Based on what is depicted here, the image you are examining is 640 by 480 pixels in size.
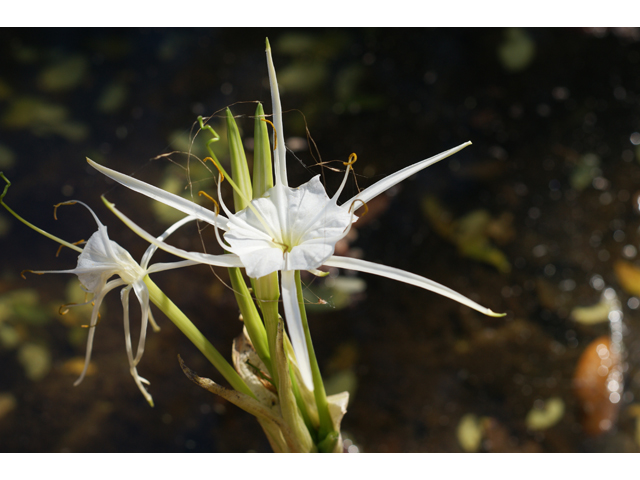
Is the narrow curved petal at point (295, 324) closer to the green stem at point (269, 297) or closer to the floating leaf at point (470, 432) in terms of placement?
the green stem at point (269, 297)

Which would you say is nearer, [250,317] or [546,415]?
[250,317]

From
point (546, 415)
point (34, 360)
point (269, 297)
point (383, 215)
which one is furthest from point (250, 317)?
point (546, 415)

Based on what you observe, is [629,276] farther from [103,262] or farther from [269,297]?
[103,262]

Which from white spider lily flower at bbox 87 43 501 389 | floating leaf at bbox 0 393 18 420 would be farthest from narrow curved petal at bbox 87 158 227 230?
floating leaf at bbox 0 393 18 420

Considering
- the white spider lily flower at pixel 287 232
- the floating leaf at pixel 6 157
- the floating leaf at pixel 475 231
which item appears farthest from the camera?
the floating leaf at pixel 475 231

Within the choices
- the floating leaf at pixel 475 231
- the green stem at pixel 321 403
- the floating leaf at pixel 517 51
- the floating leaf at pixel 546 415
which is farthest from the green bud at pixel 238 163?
the floating leaf at pixel 546 415

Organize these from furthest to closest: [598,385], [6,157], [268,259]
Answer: [598,385] → [6,157] → [268,259]

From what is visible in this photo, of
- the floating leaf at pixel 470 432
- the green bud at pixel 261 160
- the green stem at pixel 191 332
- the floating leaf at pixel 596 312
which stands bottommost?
the floating leaf at pixel 470 432
